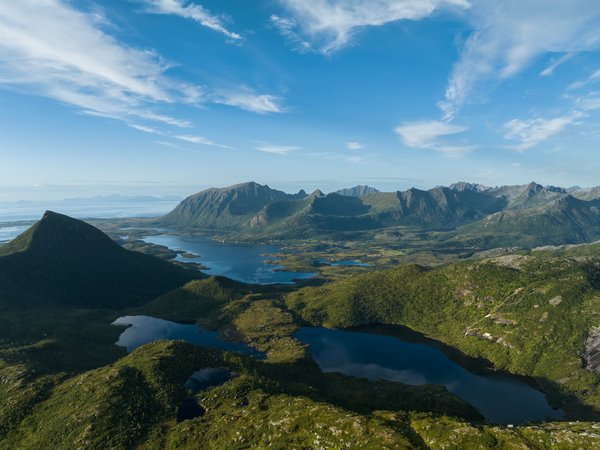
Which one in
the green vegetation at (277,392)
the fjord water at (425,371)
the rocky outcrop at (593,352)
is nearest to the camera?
the green vegetation at (277,392)

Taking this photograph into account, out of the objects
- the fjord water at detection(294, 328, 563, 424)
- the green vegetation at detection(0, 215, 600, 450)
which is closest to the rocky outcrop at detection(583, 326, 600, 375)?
the green vegetation at detection(0, 215, 600, 450)

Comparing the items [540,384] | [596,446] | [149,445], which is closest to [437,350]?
[540,384]

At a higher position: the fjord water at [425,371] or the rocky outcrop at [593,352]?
the rocky outcrop at [593,352]

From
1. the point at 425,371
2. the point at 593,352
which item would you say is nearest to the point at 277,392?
the point at 425,371

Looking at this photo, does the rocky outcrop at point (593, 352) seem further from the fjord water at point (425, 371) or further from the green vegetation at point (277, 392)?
the fjord water at point (425, 371)

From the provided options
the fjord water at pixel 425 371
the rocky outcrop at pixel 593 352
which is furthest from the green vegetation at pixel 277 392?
the fjord water at pixel 425 371

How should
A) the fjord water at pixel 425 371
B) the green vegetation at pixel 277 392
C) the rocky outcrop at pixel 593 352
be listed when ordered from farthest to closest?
the rocky outcrop at pixel 593 352, the fjord water at pixel 425 371, the green vegetation at pixel 277 392

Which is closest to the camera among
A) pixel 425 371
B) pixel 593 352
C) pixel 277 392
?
pixel 277 392

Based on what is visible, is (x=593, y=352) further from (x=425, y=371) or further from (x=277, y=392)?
(x=277, y=392)
